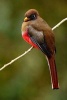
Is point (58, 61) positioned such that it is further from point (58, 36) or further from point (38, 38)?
point (38, 38)

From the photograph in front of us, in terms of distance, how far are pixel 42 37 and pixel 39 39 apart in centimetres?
7

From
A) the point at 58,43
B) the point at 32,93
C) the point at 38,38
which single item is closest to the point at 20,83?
the point at 32,93

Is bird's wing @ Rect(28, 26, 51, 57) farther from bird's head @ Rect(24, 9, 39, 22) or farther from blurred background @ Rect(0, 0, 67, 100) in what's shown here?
blurred background @ Rect(0, 0, 67, 100)

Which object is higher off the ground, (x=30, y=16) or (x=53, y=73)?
(x=30, y=16)

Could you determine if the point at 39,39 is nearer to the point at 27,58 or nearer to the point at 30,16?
the point at 30,16

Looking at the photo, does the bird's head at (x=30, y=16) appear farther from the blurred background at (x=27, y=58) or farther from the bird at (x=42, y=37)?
the blurred background at (x=27, y=58)

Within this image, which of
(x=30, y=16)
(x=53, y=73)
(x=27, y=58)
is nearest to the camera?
(x=53, y=73)

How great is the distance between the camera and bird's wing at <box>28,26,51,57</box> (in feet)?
10.3

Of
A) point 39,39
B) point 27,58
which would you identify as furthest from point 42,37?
point 27,58

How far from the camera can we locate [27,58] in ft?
22.8

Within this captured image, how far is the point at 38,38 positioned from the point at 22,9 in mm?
3906

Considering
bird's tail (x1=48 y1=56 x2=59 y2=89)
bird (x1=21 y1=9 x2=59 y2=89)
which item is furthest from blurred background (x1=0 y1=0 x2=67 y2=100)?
bird's tail (x1=48 y1=56 x2=59 y2=89)

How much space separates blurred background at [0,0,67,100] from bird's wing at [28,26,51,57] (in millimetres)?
3245

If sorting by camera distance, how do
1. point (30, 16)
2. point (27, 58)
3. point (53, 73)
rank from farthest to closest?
point (27, 58) → point (30, 16) → point (53, 73)
